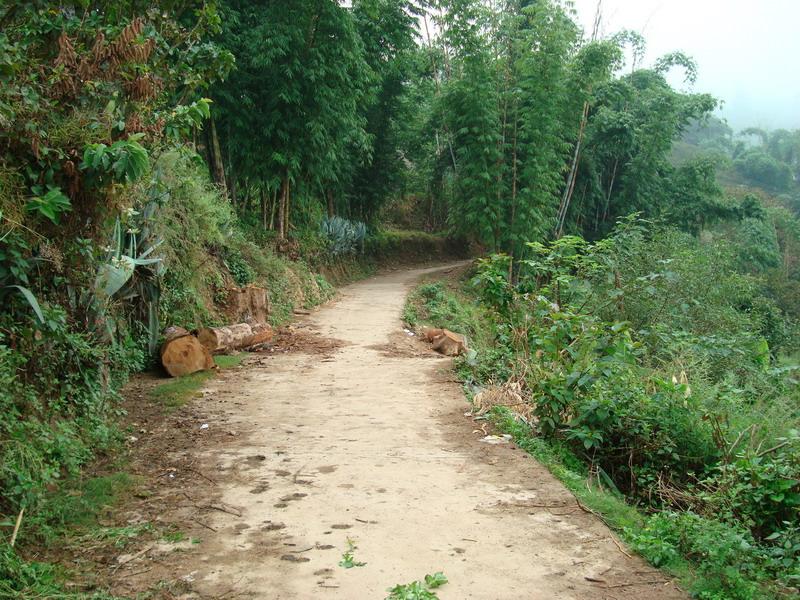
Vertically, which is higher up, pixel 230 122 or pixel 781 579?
pixel 230 122

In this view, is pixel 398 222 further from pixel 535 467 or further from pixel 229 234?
pixel 535 467

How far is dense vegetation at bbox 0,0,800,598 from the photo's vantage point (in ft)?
13.5

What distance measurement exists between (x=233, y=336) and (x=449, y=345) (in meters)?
3.34

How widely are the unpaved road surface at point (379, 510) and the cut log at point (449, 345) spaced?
2735 mm

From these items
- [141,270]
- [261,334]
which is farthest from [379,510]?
[261,334]

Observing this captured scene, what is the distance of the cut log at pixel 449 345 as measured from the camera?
10.0 meters

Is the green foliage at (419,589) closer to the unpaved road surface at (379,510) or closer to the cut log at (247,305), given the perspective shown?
the unpaved road surface at (379,510)

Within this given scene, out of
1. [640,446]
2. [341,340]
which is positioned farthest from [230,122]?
[640,446]

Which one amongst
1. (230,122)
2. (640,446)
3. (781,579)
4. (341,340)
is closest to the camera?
(781,579)

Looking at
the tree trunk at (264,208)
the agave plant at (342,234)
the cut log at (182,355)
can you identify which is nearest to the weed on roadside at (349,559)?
the cut log at (182,355)

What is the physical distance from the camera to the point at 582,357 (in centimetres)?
599

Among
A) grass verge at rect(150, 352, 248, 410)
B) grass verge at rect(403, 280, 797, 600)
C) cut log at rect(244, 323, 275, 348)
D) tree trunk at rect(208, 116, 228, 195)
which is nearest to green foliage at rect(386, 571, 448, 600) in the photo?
grass verge at rect(403, 280, 797, 600)

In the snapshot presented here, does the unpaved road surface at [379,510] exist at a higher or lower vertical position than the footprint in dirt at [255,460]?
lower

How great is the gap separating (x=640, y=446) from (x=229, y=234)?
26.2 ft
